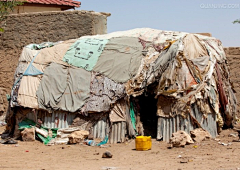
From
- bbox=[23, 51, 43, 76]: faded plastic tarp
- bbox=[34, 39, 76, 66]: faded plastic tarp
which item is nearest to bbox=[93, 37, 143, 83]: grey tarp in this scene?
bbox=[34, 39, 76, 66]: faded plastic tarp

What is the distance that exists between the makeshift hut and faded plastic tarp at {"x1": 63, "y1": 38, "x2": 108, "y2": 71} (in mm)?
18

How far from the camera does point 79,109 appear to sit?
1016 cm

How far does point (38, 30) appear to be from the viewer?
1358cm

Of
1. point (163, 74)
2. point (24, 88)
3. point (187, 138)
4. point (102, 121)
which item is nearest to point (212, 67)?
point (163, 74)

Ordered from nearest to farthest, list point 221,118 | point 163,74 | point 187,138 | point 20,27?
point 187,138
point 163,74
point 221,118
point 20,27

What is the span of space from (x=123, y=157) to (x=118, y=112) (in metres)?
1.61

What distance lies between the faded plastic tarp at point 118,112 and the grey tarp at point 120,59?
53 cm

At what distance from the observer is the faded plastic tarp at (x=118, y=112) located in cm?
994

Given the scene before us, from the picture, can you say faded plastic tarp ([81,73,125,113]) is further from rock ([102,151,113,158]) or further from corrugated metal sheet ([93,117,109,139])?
rock ([102,151,113,158])

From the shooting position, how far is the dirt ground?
7617 mm

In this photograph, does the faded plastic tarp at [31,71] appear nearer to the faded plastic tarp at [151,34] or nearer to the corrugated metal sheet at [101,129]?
the faded plastic tarp at [151,34]

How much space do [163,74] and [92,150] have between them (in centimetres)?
242

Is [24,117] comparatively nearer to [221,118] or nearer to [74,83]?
[74,83]

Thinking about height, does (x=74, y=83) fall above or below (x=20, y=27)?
below
